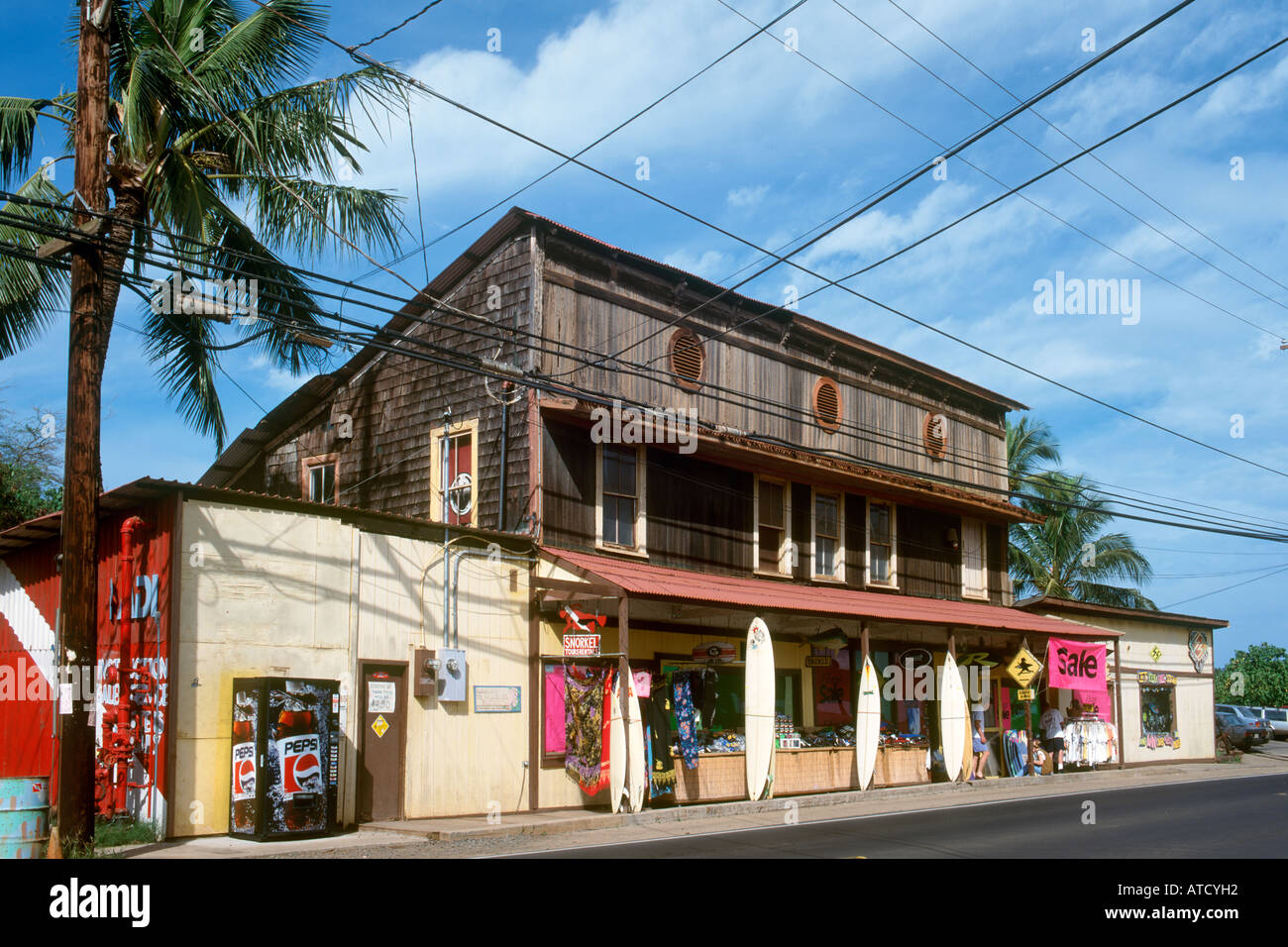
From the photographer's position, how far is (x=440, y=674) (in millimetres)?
16828

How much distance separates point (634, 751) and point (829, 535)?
31.7 ft

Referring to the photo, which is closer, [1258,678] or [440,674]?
[440,674]

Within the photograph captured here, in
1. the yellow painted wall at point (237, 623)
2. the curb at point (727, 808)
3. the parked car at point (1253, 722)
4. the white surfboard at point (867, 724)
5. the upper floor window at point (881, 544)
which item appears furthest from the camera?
the parked car at point (1253, 722)

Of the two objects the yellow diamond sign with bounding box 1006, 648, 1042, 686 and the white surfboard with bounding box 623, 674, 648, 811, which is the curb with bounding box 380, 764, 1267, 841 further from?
the yellow diamond sign with bounding box 1006, 648, 1042, 686

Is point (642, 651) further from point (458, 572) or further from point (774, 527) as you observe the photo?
point (774, 527)

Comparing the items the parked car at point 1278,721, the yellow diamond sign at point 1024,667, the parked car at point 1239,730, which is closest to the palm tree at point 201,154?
the yellow diamond sign at point 1024,667

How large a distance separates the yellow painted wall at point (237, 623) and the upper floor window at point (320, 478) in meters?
7.07

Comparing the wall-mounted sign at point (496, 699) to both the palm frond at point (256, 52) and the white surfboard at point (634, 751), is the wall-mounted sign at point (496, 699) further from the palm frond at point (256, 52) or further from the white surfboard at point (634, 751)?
the palm frond at point (256, 52)

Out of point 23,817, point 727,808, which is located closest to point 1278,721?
point 727,808

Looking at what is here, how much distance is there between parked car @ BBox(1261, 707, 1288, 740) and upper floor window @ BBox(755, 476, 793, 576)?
117 ft

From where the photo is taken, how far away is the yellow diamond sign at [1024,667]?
2591 centimetres

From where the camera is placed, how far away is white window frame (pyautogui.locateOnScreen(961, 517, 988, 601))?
96.7ft

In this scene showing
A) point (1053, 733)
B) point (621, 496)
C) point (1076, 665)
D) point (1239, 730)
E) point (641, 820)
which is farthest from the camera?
point (1239, 730)
